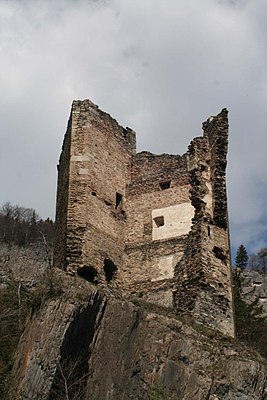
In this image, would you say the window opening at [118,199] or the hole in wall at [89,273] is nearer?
the hole in wall at [89,273]

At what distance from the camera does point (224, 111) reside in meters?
23.0

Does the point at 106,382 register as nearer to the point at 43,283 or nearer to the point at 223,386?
the point at 223,386

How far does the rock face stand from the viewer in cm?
1564

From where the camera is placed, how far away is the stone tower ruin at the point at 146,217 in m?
20.6

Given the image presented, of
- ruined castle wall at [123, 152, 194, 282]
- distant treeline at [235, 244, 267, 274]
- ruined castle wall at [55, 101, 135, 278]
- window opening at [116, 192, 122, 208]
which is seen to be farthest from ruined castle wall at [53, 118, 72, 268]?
distant treeline at [235, 244, 267, 274]

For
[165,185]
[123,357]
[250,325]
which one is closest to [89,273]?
[165,185]

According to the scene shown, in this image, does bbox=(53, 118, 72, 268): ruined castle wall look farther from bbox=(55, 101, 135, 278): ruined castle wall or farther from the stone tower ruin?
bbox=(55, 101, 135, 278): ruined castle wall

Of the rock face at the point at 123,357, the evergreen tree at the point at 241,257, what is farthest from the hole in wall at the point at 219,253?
the evergreen tree at the point at 241,257

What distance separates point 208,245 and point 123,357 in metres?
5.62

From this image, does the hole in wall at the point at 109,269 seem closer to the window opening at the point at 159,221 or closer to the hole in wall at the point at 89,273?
the hole in wall at the point at 89,273

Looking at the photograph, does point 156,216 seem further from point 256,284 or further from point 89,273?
point 256,284

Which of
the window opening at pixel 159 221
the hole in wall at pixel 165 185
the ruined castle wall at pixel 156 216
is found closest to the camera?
the ruined castle wall at pixel 156 216

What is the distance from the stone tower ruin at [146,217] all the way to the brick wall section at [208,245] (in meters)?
0.03

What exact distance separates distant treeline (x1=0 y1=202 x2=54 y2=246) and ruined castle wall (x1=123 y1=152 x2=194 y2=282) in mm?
30619
